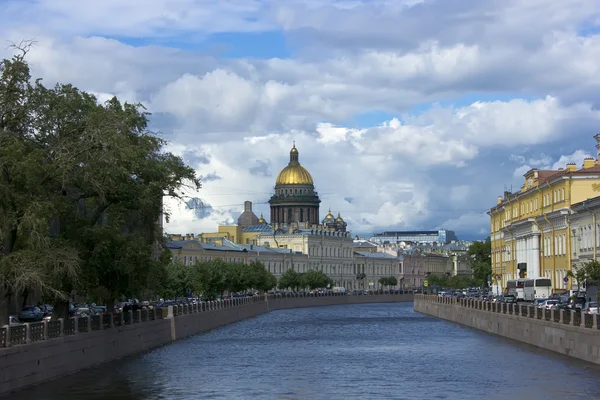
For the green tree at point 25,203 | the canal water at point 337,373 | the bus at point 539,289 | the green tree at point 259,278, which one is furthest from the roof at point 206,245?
the green tree at point 25,203

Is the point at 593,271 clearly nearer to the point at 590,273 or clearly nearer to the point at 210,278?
the point at 590,273

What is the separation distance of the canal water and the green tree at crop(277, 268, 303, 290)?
101 m

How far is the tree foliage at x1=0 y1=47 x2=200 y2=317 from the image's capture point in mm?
35000

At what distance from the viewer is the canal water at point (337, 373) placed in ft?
106

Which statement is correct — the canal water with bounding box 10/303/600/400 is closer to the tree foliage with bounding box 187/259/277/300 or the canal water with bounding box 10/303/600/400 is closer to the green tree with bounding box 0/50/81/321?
the green tree with bounding box 0/50/81/321

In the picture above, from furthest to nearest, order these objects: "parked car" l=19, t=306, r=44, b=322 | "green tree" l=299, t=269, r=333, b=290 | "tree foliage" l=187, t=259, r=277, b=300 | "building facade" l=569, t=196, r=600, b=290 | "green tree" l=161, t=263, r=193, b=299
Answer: "green tree" l=299, t=269, r=333, b=290, "tree foliage" l=187, t=259, r=277, b=300, "green tree" l=161, t=263, r=193, b=299, "building facade" l=569, t=196, r=600, b=290, "parked car" l=19, t=306, r=44, b=322

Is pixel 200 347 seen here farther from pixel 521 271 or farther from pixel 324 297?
pixel 324 297

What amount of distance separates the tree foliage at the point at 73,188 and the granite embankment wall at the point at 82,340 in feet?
4.56

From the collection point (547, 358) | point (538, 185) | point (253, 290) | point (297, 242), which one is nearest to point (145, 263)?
point (547, 358)

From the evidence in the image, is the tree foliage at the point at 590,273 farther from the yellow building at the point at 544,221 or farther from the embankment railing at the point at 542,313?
the yellow building at the point at 544,221

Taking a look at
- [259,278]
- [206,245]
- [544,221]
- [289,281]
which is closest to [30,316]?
[544,221]

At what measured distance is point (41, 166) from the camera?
35.9 meters

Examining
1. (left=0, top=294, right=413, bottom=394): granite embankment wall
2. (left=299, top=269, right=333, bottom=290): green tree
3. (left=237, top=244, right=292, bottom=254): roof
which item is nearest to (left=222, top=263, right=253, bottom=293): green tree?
(left=237, top=244, right=292, bottom=254): roof

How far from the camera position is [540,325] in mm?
46125
